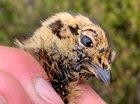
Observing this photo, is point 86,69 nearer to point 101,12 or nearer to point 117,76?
point 117,76

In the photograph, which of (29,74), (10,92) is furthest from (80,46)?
(10,92)

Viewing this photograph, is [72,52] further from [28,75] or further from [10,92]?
[10,92]

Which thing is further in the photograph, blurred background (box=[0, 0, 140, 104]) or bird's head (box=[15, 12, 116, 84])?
blurred background (box=[0, 0, 140, 104])

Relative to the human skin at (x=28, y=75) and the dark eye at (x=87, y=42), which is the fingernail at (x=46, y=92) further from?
the dark eye at (x=87, y=42)

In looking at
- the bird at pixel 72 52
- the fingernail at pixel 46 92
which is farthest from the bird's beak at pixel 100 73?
the fingernail at pixel 46 92

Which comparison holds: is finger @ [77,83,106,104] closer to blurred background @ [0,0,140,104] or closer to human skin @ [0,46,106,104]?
human skin @ [0,46,106,104]

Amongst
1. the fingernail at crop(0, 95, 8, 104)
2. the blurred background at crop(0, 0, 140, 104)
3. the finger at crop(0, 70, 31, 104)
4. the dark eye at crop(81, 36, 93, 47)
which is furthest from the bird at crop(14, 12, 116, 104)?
the blurred background at crop(0, 0, 140, 104)
